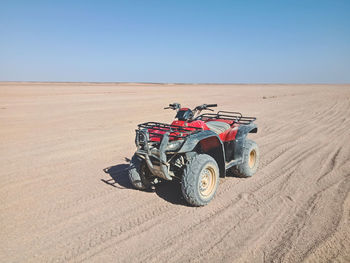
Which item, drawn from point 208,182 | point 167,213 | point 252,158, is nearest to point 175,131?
point 208,182

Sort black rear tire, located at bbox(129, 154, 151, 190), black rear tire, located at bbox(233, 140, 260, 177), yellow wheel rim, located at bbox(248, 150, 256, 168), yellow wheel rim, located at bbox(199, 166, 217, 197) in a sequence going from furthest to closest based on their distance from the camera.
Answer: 1. yellow wheel rim, located at bbox(248, 150, 256, 168)
2. black rear tire, located at bbox(233, 140, 260, 177)
3. black rear tire, located at bbox(129, 154, 151, 190)
4. yellow wheel rim, located at bbox(199, 166, 217, 197)

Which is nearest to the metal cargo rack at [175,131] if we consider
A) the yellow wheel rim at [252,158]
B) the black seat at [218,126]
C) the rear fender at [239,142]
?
the black seat at [218,126]

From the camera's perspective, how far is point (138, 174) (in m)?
4.60

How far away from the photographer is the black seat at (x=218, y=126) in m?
4.84

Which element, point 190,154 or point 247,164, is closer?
point 190,154

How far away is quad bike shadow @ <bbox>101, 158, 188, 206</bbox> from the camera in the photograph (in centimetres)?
452

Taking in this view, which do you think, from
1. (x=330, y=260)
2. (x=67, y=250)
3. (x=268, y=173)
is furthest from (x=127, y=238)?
(x=268, y=173)

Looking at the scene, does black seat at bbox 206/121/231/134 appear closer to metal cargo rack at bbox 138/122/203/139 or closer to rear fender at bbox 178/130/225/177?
Result: rear fender at bbox 178/130/225/177

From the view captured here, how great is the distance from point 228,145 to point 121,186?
2.22 m

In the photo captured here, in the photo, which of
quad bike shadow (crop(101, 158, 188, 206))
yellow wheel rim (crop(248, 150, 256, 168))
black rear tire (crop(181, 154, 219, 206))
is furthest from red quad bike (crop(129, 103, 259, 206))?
yellow wheel rim (crop(248, 150, 256, 168))

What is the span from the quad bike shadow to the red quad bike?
9.7 inches

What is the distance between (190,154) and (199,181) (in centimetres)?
55

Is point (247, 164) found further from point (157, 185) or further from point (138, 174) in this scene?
point (138, 174)

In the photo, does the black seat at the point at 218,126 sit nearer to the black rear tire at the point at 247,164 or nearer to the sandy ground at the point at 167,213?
the black rear tire at the point at 247,164
